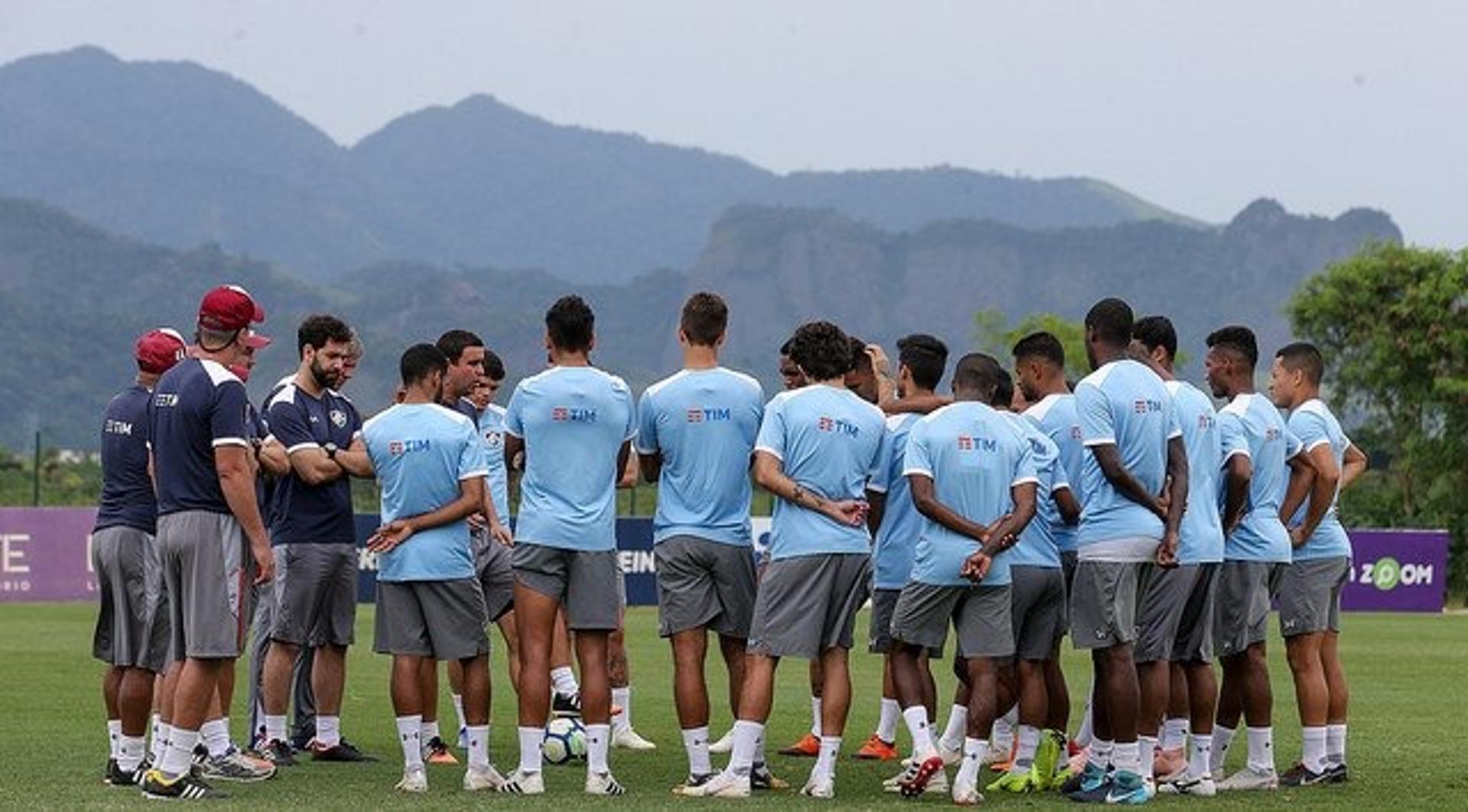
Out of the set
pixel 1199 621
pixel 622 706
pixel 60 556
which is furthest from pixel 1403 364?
pixel 1199 621

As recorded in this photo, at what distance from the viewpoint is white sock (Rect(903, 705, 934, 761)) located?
40.1ft

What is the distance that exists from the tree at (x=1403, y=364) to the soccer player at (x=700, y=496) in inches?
1743

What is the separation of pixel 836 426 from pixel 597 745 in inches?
78.3

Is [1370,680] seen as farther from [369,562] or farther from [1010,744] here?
[369,562]

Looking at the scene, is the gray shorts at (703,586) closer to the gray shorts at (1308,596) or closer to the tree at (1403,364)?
the gray shorts at (1308,596)

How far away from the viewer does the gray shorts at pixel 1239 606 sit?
43.1 ft

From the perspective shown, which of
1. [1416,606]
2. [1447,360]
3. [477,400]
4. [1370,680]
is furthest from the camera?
[1447,360]

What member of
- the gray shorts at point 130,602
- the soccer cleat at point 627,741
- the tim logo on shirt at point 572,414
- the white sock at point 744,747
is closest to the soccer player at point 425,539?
the tim logo on shirt at point 572,414

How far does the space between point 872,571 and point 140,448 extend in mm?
3960

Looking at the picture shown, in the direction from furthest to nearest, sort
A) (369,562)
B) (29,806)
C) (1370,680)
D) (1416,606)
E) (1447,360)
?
(1447,360) < (1416,606) < (369,562) < (1370,680) < (29,806)

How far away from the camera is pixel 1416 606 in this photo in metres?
40.5

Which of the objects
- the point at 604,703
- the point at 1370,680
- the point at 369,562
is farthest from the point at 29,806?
the point at 369,562

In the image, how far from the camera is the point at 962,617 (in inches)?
491

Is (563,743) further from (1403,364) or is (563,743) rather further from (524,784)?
(1403,364)
